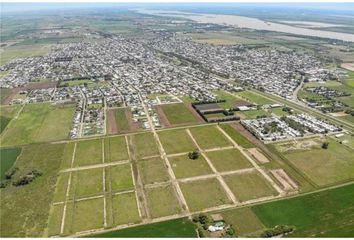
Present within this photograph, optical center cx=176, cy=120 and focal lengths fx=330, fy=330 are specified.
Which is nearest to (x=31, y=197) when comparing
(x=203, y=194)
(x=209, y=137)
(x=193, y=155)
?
(x=203, y=194)

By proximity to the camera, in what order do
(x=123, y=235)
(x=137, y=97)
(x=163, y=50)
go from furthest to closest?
(x=163, y=50), (x=137, y=97), (x=123, y=235)

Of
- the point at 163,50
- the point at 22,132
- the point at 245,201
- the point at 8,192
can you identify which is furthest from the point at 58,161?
the point at 163,50

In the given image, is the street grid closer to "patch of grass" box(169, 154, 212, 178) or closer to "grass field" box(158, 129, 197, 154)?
"patch of grass" box(169, 154, 212, 178)

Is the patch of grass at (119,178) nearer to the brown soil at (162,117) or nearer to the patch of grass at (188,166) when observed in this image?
the patch of grass at (188,166)

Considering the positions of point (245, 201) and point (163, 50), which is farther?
point (163, 50)

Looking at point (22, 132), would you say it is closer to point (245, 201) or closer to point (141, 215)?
point (141, 215)

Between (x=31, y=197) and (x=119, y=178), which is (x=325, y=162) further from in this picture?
(x=31, y=197)

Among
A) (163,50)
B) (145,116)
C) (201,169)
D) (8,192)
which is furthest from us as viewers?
(163,50)
